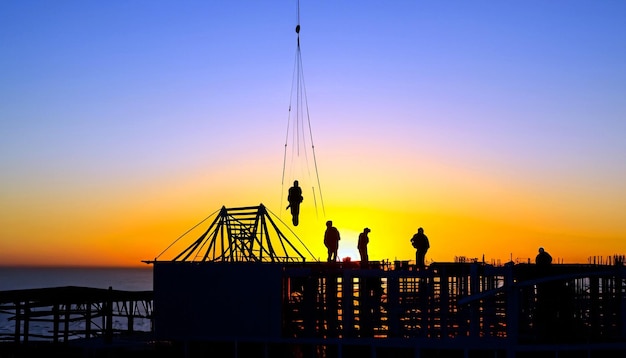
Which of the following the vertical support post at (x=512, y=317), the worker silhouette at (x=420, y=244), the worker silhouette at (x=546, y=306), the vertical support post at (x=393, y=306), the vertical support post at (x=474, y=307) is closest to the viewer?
the vertical support post at (x=512, y=317)

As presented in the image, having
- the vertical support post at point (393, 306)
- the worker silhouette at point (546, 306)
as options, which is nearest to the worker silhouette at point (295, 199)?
the vertical support post at point (393, 306)

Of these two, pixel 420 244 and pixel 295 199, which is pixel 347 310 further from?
pixel 295 199

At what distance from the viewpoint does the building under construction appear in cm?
3541

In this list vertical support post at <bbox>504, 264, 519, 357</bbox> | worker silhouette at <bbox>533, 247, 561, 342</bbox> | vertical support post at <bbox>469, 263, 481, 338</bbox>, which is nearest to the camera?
vertical support post at <bbox>504, 264, 519, 357</bbox>

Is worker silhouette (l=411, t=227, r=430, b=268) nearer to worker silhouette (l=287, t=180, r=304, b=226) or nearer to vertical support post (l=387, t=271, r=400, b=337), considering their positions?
vertical support post (l=387, t=271, r=400, b=337)

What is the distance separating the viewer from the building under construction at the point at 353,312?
1394 inches

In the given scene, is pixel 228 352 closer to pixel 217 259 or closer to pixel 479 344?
pixel 217 259

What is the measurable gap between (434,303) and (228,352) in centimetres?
935

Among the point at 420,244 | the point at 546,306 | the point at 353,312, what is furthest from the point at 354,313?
the point at 546,306

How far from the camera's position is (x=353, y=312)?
118 ft

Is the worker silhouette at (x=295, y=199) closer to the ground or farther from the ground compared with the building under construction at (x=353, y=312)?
farther from the ground

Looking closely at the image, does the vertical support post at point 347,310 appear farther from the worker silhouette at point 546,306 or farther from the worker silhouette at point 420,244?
the worker silhouette at point 546,306

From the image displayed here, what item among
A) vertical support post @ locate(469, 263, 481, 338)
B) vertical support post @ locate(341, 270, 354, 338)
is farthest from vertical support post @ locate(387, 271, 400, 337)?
vertical support post @ locate(469, 263, 481, 338)

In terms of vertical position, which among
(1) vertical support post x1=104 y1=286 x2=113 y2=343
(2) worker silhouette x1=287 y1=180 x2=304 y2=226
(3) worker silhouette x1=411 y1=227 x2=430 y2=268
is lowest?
(1) vertical support post x1=104 y1=286 x2=113 y2=343
